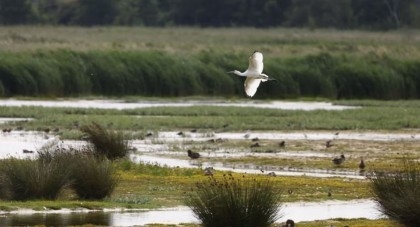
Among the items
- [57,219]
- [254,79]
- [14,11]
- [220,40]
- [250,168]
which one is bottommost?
[57,219]

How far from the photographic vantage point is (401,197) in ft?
74.9

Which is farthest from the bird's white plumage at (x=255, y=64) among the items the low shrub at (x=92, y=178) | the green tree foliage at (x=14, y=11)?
the green tree foliage at (x=14, y=11)

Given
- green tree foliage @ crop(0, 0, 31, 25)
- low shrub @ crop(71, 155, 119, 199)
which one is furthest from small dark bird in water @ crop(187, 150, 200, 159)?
green tree foliage @ crop(0, 0, 31, 25)

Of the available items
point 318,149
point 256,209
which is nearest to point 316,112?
point 318,149

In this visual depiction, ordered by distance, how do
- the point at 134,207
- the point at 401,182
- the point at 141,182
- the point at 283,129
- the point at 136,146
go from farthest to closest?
the point at 283,129, the point at 136,146, the point at 141,182, the point at 134,207, the point at 401,182

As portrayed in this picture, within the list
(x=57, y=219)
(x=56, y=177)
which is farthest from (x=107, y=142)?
(x=57, y=219)

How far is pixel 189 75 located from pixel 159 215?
45601 mm

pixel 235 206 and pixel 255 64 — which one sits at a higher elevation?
pixel 255 64

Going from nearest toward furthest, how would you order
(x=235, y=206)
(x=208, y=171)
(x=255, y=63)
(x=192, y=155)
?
(x=235, y=206)
(x=255, y=63)
(x=208, y=171)
(x=192, y=155)

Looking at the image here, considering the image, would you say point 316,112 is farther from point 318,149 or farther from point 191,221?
point 191,221

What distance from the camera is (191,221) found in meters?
23.9

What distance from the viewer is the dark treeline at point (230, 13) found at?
4968 inches

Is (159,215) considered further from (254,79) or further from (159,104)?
(159,104)

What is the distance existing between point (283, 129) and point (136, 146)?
10157 millimetres
